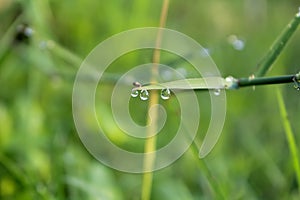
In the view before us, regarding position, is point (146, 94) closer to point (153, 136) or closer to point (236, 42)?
point (153, 136)

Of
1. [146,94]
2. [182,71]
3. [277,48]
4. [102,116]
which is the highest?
[102,116]

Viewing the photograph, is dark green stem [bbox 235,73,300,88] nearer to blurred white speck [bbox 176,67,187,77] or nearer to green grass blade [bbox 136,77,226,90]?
green grass blade [bbox 136,77,226,90]

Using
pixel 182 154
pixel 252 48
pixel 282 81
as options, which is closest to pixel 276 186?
pixel 182 154

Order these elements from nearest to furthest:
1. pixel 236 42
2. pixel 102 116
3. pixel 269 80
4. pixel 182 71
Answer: pixel 269 80 < pixel 182 71 < pixel 236 42 < pixel 102 116

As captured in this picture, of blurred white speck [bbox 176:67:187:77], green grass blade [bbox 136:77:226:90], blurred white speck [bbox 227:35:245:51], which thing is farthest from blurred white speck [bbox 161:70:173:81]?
green grass blade [bbox 136:77:226:90]

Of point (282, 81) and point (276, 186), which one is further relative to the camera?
point (276, 186)

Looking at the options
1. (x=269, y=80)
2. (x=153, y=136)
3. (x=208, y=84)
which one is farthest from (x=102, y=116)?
(x=269, y=80)

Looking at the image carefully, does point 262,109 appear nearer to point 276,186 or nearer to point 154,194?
point 276,186

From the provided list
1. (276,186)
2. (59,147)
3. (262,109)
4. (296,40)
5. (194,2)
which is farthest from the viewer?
→ (194,2)
